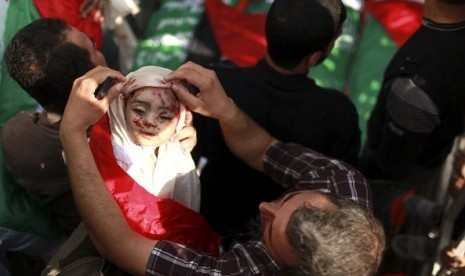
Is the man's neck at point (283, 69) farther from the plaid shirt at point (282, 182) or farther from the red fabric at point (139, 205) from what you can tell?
the red fabric at point (139, 205)

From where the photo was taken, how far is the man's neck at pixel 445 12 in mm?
2023

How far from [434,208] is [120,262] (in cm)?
170

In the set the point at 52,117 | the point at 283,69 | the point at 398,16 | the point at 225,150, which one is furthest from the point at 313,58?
the point at 398,16

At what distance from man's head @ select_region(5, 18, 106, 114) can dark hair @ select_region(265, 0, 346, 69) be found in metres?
0.66

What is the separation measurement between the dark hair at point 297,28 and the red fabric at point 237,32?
53.4 inches

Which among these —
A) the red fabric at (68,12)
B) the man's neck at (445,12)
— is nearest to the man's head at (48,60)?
the red fabric at (68,12)

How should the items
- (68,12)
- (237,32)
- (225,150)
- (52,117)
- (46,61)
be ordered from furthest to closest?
(237,32), (68,12), (225,150), (52,117), (46,61)

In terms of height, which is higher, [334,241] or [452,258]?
[334,241]

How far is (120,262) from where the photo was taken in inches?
61.6

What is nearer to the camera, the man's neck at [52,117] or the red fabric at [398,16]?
the man's neck at [52,117]

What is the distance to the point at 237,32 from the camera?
347 centimetres

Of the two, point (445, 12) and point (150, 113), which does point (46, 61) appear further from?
point (445, 12)

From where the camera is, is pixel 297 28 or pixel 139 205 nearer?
pixel 139 205

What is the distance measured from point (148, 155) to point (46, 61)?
50 cm
